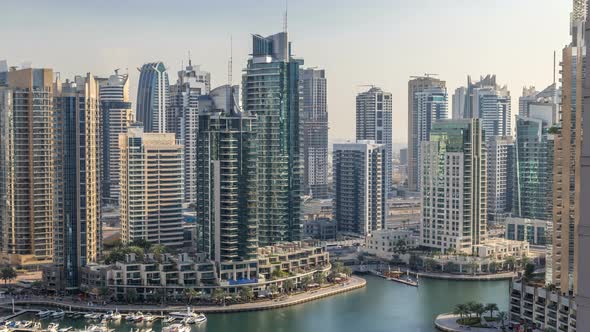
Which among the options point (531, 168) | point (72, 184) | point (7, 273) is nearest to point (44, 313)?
point (7, 273)

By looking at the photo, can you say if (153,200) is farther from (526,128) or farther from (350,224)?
(526,128)

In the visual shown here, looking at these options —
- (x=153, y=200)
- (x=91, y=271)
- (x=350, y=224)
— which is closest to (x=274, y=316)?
(x=91, y=271)

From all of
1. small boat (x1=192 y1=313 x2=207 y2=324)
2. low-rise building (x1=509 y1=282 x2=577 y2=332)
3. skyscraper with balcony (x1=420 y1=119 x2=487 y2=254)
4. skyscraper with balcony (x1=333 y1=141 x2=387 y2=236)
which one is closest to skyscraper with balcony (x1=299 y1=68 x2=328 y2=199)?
skyscraper with balcony (x1=333 y1=141 x2=387 y2=236)

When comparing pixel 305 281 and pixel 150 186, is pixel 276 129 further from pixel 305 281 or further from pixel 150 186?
pixel 305 281

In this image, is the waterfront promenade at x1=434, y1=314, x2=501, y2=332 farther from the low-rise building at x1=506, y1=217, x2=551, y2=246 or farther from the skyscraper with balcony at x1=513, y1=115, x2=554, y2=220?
the skyscraper with balcony at x1=513, y1=115, x2=554, y2=220

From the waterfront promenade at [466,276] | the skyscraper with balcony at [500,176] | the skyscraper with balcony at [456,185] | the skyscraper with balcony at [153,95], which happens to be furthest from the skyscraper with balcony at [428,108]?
the waterfront promenade at [466,276]

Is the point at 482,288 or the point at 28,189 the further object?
the point at 28,189
